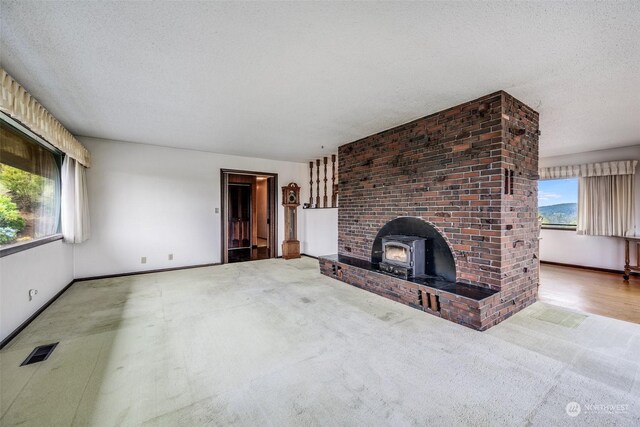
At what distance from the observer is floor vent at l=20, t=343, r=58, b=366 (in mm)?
2060

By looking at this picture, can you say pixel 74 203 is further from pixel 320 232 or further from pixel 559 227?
pixel 559 227

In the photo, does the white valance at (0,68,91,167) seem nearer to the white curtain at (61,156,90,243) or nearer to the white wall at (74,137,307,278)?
the white curtain at (61,156,90,243)

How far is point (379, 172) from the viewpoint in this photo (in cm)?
418

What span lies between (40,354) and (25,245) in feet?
4.15

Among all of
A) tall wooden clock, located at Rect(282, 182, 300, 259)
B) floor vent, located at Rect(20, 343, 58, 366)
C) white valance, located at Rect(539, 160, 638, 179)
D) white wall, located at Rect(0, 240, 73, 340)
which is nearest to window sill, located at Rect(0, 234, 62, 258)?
white wall, located at Rect(0, 240, 73, 340)

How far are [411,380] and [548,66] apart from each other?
2774 millimetres

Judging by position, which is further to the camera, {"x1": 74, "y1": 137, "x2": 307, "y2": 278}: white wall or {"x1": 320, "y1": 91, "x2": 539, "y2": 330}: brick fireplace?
{"x1": 74, "y1": 137, "x2": 307, "y2": 278}: white wall

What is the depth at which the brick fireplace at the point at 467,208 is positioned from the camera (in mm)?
2744

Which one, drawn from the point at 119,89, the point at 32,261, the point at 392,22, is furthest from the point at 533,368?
the point at 32,261

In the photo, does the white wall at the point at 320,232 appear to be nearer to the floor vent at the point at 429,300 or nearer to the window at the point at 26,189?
the floor vent at the point at 429,300

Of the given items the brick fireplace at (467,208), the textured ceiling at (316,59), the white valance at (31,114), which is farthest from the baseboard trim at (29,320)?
the brick fireplace at (467,208)

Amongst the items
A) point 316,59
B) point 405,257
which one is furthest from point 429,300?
point 316,59

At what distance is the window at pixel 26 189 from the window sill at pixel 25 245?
0.04 m

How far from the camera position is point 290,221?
637cm
